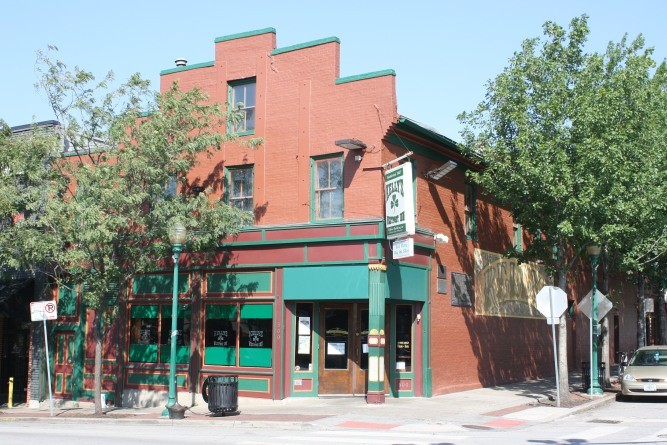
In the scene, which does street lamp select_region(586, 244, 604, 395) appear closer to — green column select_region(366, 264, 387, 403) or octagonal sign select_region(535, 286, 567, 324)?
octagonal sign select_region(535, 286, 567, 324)

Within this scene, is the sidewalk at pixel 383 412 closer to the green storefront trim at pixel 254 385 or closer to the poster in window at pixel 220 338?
the green storefront trim at pixel 254 385

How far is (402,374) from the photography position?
21.7 metres

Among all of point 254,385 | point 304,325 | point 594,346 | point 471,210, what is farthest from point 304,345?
point 594,346

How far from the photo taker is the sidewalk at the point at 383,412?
16.9m

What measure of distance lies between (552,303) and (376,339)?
181 inches

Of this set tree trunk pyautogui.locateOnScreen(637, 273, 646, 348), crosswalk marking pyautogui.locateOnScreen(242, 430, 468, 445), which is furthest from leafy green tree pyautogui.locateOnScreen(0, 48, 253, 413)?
tree trunk pyautogui.locateOnScreen(637, 273, 646, 348)

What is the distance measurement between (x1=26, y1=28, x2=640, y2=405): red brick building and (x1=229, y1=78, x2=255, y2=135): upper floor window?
4cm

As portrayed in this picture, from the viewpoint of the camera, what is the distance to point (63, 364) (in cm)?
2516

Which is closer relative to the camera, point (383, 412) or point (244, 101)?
point (383, 412)

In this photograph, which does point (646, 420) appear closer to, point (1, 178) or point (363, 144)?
point (363, 144)

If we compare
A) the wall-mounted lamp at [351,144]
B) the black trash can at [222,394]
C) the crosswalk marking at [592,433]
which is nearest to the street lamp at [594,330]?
the crosswalk marking at [592,433]

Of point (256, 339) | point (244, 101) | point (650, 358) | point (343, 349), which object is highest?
point (244, 101)

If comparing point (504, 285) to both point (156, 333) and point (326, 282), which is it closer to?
point (326, 282)

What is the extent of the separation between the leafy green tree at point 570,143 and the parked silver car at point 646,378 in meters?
1.95
